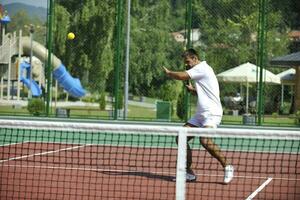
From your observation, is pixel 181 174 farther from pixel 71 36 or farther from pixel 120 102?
pixel 71 36

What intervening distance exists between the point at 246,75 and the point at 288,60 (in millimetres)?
1733

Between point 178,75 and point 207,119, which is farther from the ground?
point 178,75

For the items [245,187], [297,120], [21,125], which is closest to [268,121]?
[297,120]

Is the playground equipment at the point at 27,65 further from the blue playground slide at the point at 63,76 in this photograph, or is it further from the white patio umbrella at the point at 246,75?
the white patio umbrella at the point at 246,75

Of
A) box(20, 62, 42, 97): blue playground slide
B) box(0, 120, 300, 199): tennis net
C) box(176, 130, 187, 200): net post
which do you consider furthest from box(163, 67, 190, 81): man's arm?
box(20, 62, 42, 97): blue playground slide

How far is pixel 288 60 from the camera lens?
684 inches

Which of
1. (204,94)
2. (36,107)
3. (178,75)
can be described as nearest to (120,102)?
(36,107)

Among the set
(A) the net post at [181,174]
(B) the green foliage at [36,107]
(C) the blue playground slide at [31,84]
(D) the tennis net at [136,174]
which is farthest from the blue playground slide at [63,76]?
(A) the net post at [181,174]

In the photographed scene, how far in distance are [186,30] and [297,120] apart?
3487 millimetres

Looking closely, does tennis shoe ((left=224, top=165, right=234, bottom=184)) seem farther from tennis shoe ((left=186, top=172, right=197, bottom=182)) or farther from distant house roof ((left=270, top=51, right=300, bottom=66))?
distant house roof ((left=270, top=51, right=300, bottom=66))

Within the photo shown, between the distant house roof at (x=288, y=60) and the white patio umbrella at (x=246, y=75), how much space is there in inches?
32.0

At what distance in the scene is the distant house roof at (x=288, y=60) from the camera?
17.0 metres

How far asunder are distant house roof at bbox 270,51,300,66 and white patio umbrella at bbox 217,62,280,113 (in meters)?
0.81

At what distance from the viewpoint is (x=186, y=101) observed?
51.8ft
